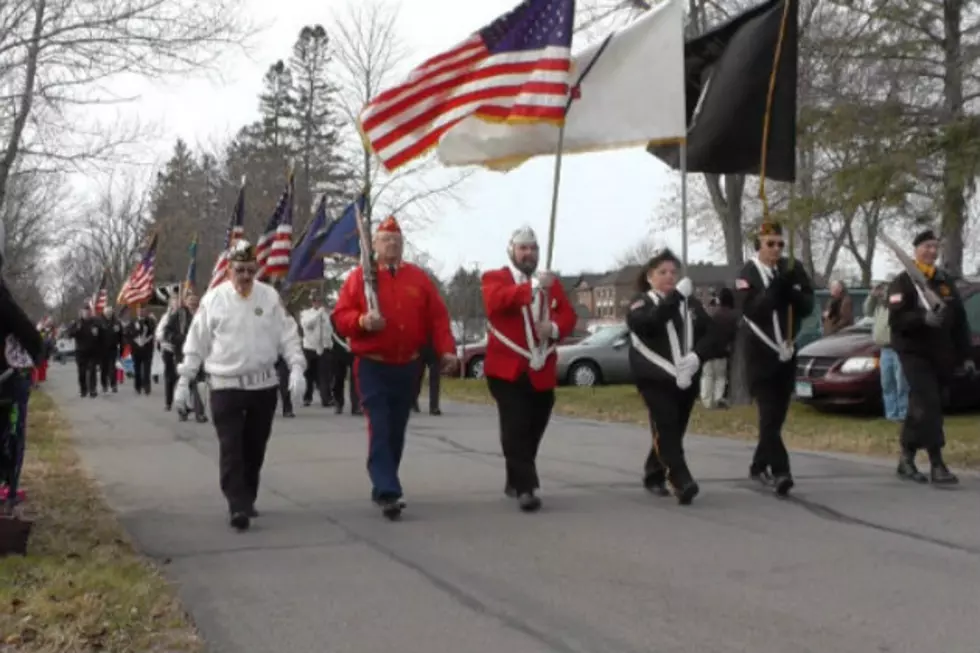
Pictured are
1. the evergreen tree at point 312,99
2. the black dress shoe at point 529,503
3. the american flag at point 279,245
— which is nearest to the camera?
the black dress shoe at point 529,503

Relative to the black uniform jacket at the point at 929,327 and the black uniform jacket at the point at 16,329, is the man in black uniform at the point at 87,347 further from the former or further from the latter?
the black uniform jacket at the point at 929,327

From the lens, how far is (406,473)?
10273 millimetres

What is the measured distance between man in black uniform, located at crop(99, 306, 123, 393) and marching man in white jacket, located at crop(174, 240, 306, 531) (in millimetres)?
18015

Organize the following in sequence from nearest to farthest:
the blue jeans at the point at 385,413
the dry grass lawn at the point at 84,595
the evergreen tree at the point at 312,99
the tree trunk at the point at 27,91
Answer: the dry grass lawn at the point at 84,595 < the blue jeans at the point at 385,413 < the tree trunk at the point at 27,91 < the evergreen tree at the point at 312,99

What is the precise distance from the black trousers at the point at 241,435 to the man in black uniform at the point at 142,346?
18.3 meters

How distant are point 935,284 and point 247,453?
5.35m

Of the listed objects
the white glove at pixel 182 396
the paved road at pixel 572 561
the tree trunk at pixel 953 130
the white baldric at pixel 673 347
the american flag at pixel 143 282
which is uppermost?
the tree trunk at pixel 953 130

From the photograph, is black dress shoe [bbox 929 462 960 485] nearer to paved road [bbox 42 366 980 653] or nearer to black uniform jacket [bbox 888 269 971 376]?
paved road [bbox 42 366 980 653]

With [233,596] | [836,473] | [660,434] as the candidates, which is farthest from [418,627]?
[836,473]

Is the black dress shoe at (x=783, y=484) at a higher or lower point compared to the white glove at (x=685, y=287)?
lower

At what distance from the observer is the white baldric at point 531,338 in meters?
8.18

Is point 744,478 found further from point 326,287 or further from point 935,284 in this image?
point 326,287

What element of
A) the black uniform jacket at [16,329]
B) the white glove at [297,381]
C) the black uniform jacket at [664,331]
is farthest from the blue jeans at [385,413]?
the black uniform jacket at [16,329]

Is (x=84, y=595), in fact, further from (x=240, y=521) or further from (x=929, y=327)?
(x=929, y=327)
